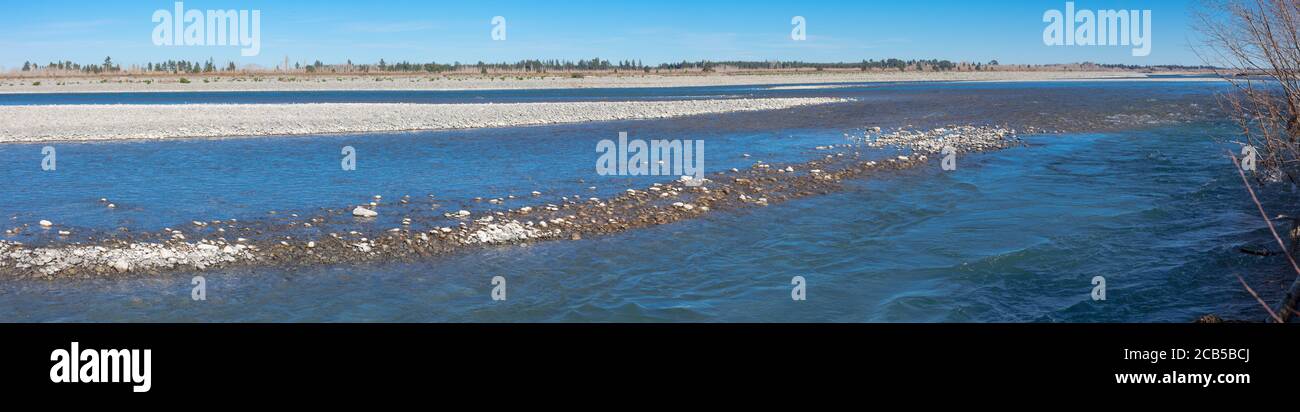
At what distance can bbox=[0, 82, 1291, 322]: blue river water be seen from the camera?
A: 916 cm

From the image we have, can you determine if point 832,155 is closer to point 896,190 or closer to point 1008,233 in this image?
point 896,190

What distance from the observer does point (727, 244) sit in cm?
1226

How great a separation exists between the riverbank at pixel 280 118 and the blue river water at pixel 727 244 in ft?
14.4

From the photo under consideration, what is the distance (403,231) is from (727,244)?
14.7ft

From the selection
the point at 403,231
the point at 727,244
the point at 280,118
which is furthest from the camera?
the point at 280,118

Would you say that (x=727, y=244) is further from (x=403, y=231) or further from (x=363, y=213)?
(x=363, y=213)

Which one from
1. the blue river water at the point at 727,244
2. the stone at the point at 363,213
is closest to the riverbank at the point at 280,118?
the blue river water at the point at 727,244

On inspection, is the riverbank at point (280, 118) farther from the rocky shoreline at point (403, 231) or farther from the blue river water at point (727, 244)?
the rocky shoreline at point (403, 231)

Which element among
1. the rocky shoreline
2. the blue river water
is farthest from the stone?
the blue river water

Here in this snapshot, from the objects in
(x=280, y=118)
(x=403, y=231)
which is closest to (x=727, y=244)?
(x=403, y=231)

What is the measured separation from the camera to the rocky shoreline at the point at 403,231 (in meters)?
10.7

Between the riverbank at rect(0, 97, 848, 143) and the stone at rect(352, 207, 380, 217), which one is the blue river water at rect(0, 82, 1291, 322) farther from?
the riverbank at rect(0, 97, 848, 143)

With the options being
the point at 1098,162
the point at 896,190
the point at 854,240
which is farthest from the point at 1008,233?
the point at 1098,162

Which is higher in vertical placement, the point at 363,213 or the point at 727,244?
the point at 363,213
